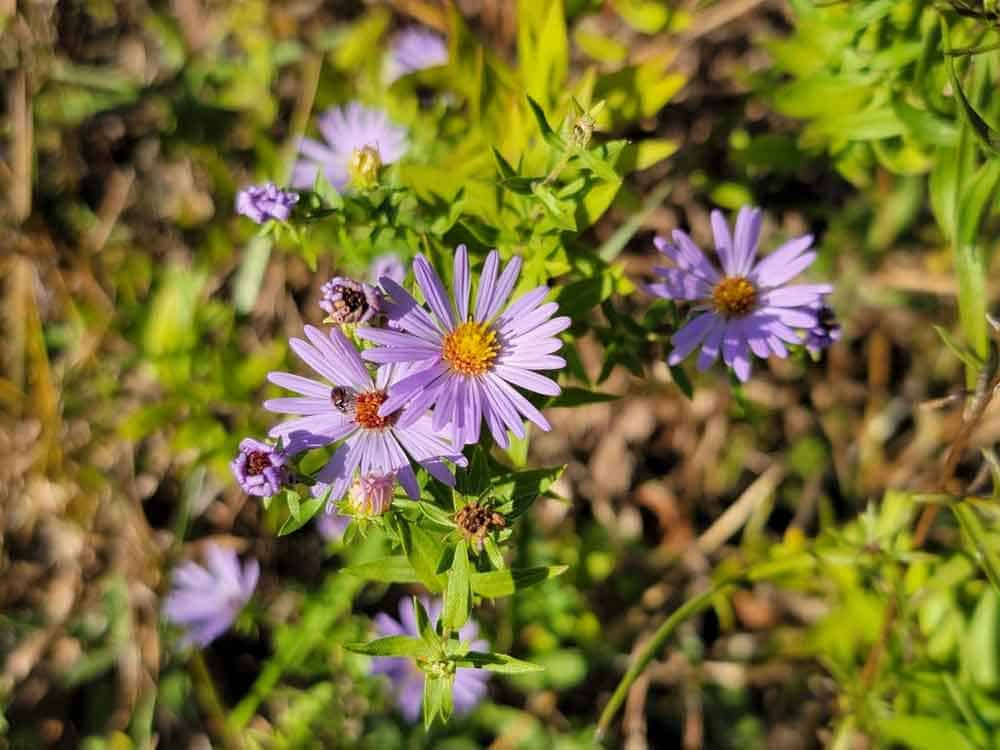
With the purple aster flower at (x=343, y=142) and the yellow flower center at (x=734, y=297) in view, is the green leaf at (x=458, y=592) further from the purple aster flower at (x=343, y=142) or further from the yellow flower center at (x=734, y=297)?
the purple aster flower at (x=343, y=142)

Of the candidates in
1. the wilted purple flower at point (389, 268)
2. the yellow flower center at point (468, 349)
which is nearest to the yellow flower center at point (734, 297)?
the yellow flower center at point (468, 349)

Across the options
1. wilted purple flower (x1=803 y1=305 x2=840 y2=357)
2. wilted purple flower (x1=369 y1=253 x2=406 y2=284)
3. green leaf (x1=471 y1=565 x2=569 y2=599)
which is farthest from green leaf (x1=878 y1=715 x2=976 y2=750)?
wilted purple flower (x1=369 y1=253 x2=406 y2=284)

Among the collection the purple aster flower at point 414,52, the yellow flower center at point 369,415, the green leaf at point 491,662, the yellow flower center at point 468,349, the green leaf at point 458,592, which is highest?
the purple aster flower at point 414,52

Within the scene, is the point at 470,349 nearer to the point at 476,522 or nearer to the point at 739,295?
the point at 476,522

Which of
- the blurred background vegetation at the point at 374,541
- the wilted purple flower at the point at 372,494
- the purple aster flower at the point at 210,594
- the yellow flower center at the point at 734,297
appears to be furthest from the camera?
the purple aster flower at the point at 210,594

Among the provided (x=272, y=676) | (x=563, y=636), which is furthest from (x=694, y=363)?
(x=272, y=676)

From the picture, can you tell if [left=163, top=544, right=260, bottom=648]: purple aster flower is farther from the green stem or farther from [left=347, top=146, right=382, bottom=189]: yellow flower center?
[left=347, top=146, right=382, bottom=189]: yellow flower center

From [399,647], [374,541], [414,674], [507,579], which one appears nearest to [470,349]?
[507,579]
